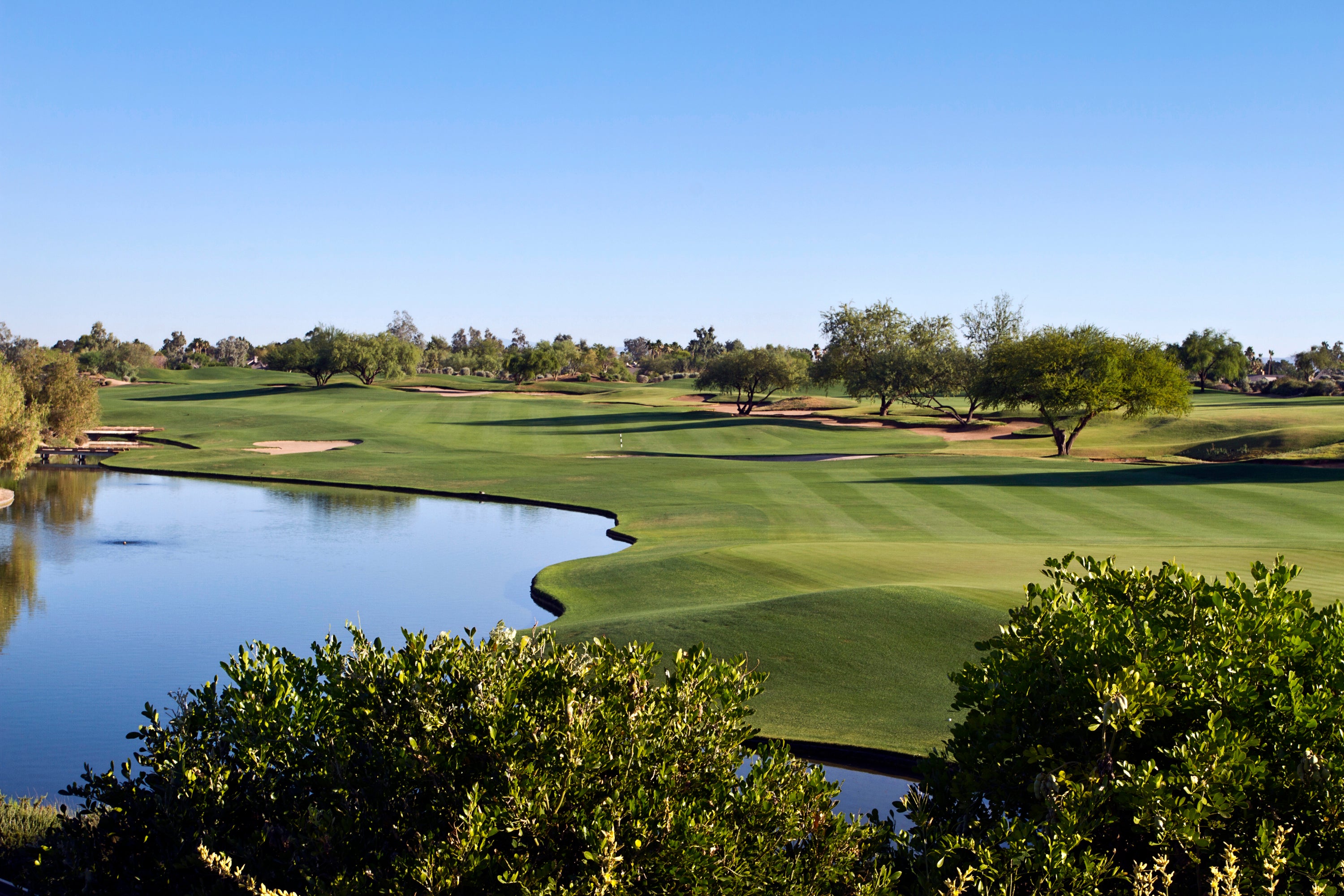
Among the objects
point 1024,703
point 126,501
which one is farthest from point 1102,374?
→ point 1024,703

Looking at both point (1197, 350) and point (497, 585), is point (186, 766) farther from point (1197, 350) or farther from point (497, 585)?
point (1197, 350)

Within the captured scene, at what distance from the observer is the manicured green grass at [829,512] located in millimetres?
15930

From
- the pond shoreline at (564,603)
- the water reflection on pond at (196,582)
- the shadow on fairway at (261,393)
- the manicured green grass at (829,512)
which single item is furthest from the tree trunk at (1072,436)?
the shadow on fairway at (261,393)

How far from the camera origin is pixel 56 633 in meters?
20.0

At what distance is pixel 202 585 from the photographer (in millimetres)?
24609

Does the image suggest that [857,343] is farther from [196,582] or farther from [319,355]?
[196,582]

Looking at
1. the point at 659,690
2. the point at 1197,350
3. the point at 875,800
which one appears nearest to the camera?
the point at 659,690

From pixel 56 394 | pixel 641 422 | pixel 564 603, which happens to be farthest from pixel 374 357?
pixel 564 603

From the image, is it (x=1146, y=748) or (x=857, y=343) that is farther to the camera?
(x=857, y=343)

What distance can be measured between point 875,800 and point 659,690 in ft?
21.5

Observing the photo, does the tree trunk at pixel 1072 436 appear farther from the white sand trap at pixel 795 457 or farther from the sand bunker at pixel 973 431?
the white sand trap at pixel 795 457

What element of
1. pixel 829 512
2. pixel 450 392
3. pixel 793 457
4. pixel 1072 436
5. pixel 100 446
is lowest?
pixel 100 446

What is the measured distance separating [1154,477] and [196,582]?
3342cm

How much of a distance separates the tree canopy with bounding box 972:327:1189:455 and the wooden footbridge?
49883 mm
